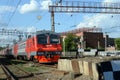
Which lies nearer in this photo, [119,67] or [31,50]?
[119,67]

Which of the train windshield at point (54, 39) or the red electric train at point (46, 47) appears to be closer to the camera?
the red electric train at point (46, 47)

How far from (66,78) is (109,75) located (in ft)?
27.6

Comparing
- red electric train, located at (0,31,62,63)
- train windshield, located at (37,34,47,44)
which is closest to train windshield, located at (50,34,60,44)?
red electric train, located at (0,31,62,63)

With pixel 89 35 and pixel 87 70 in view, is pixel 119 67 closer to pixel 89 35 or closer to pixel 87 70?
pixel 87 70

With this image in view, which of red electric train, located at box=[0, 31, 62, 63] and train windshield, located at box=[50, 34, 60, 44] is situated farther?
train windshield, located at box=[50, 34, 60, 44]

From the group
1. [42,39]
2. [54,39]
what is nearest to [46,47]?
[42,39]

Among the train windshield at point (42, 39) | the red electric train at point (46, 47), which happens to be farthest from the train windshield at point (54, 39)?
the train windshield at point (42, 39)

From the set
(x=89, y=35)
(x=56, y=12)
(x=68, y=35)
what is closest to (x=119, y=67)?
(x=56, y=12)

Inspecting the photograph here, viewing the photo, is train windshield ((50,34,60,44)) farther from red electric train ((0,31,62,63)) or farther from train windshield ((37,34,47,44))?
train windshield ((37,34,47,44))

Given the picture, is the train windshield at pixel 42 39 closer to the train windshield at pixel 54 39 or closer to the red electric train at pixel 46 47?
the red electric train at pixel 46 47

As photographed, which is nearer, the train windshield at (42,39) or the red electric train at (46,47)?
the red electric train at (46,47)

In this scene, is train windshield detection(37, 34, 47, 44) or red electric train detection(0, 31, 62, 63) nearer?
red electric train detection(0, 31, 62, 63)

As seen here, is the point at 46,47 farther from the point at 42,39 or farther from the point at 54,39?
the point at 54,39

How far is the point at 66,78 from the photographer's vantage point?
626 inches
